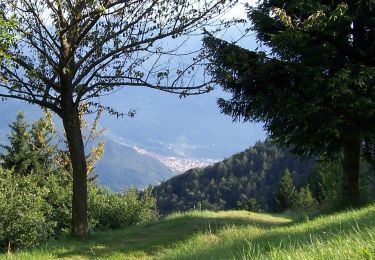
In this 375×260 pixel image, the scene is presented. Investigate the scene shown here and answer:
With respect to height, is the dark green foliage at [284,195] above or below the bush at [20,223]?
above

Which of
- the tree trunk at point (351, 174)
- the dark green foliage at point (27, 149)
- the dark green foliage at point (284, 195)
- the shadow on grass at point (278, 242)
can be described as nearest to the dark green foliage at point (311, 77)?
the tree trunk at point (351, 174)

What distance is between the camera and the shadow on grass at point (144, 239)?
8.97 m

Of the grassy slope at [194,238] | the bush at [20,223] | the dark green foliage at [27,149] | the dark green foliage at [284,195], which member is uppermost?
the dark green foliage at [27,149]

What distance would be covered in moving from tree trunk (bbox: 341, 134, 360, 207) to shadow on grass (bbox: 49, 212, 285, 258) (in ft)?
8.67

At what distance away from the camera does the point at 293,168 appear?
323 ft

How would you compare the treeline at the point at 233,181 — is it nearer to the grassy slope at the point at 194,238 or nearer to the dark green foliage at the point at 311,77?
the dark green foliage at the point at 311,77

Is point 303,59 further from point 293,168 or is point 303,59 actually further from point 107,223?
point 293,168

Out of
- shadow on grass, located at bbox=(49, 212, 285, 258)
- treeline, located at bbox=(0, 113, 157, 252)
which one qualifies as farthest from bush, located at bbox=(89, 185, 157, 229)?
shadow on grass, located at bbox=(49, 212, 285, 258)

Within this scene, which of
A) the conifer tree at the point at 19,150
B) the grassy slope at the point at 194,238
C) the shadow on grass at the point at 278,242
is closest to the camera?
the shadow on grass at the point at 278,242

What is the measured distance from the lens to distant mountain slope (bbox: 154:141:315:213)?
93.7 metres

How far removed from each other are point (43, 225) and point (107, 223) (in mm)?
2942

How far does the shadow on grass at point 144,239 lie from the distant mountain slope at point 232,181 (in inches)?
2988

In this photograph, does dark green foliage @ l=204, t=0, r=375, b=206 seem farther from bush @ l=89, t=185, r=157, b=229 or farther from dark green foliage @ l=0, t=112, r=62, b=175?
dark green foliage @ l=0, t=112, r=62, b=175

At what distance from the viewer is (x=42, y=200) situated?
22094 millimetres
